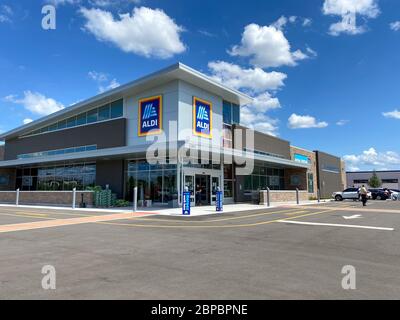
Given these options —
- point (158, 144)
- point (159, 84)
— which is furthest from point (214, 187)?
point (159, 84)

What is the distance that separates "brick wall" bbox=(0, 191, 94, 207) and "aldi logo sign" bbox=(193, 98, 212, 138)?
924 cm

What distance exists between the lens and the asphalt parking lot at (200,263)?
488 centimetres

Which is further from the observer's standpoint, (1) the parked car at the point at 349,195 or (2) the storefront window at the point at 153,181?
(1) the parked car at the point at 349,195

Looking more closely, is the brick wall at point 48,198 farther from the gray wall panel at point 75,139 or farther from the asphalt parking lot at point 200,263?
the asphalt parking lot at point 200,263

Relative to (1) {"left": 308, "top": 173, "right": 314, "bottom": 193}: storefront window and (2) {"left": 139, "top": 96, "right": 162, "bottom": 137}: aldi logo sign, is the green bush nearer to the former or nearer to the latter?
(2) {"left": 139, "top": 96, "right": 162, "bottom": 137}: aldi logo sign

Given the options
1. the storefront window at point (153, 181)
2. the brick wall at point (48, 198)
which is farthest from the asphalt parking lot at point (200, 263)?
the brick wall at point (48, 198)

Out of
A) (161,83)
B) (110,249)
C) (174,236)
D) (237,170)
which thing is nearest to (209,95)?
(161,83)

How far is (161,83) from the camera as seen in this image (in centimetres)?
2459

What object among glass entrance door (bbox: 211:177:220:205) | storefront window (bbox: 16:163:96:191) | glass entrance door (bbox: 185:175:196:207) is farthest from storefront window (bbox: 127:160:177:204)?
storefront window (bbox: 16:163:96:191)

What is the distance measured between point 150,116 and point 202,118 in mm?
4035

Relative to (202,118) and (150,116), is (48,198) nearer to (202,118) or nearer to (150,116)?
(150,116)

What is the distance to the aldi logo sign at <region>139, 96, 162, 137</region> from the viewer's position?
24.4 m

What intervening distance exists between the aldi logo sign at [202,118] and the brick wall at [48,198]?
9238 mm
